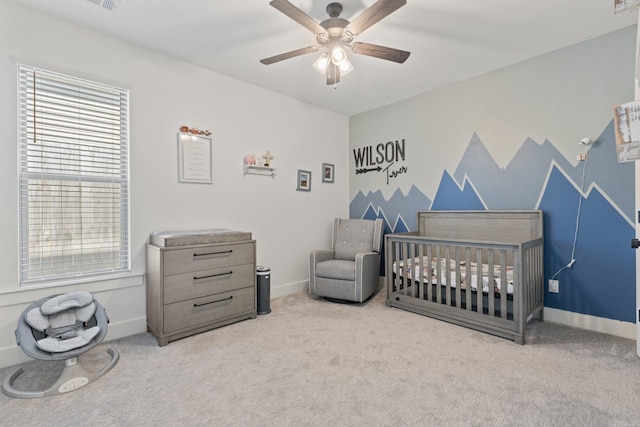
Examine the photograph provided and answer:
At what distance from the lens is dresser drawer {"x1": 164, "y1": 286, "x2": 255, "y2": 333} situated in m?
2.38

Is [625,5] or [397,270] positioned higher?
[625,5]

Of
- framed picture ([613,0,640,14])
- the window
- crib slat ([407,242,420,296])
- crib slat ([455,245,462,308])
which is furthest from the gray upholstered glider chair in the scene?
framed picture ([613,0,640,14])

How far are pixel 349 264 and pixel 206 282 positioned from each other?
1511 millimetres

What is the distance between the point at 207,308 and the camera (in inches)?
101

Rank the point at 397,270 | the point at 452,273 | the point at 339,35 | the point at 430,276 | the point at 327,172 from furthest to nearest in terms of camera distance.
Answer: the point at 327,172
the point at 397,270
the point at 430,276
the point at 452,273
the point at 339,35

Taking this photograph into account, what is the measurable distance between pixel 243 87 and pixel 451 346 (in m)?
3.15

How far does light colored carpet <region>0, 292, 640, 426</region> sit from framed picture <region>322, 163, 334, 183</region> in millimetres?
2131

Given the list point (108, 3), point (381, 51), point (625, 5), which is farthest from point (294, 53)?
point (625, 5)

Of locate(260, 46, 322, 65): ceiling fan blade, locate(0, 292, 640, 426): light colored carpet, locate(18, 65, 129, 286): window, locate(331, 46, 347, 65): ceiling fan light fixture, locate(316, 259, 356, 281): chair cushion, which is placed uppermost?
locate(260, 46, 322, 65): ceiling fan blade

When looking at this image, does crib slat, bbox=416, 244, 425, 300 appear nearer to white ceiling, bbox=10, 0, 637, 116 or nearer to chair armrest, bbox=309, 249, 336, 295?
chair armrest, bbox=309, 249, 336, 295

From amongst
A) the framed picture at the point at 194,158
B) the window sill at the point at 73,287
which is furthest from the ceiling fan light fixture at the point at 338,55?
the window sill at the point at 73,287

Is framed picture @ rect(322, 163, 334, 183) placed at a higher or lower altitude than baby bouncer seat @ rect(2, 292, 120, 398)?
higher

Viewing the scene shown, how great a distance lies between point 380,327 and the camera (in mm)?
2656

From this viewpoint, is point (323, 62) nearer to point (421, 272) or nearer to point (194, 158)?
point (194, 158)
